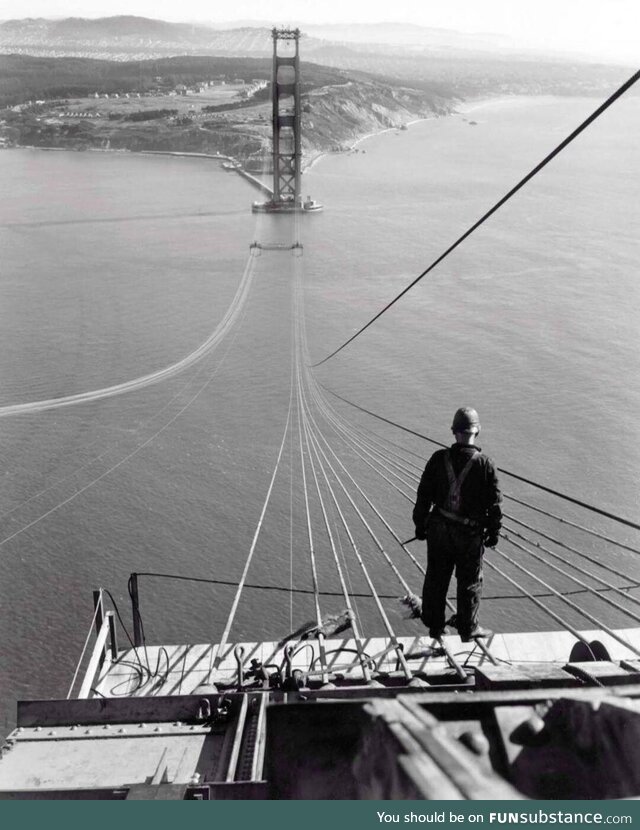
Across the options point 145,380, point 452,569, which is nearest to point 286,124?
point 145,380

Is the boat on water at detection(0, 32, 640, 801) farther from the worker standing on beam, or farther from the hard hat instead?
the hard hat

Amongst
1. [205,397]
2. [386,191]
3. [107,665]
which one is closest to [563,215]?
[386,191]

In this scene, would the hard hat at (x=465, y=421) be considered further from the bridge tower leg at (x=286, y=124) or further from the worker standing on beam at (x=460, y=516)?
the bridge tower leg at (x=286, y=124)

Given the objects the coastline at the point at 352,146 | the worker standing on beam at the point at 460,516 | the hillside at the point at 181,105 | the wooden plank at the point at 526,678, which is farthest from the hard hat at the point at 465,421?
the hillside at the point at 181,105

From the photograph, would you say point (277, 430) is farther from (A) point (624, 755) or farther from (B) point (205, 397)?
(A) point (624, 755)

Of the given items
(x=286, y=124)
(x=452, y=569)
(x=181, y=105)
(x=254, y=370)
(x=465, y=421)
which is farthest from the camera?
(x=181, y=105)

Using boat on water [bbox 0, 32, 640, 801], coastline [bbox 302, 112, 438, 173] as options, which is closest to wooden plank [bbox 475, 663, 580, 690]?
boat on water [bbox 0, 32, 640, 801]

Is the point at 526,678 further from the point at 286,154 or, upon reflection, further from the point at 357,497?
the point at 286,154
